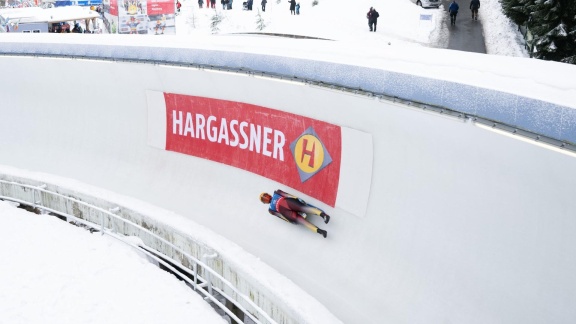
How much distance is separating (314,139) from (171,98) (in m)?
3.23

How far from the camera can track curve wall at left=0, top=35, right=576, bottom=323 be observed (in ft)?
15.1

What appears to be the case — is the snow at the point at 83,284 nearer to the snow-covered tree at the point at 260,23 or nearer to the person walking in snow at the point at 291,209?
the person walking in snow at the point at 291,209

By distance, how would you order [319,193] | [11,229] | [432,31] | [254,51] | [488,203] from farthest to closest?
[432,31] → [11,229] → [254,51] → [319,193] → [488,203]

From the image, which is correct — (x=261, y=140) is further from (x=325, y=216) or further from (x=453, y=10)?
(x=453, y=10)

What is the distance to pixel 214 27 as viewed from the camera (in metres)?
27.5

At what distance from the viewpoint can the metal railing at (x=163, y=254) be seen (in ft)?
22.0

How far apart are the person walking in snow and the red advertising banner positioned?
21cm

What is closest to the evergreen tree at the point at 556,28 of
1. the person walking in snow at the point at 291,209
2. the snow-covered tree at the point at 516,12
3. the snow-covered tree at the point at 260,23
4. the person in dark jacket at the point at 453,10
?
the snow-covered tree at the point at 516,12

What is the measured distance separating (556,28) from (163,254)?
400 inches

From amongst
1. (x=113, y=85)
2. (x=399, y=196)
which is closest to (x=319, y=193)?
(x=399, y=196)

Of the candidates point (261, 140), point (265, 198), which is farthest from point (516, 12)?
point (265, 198)

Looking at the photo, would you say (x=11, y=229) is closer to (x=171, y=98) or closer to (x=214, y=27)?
(x=171, y=98)

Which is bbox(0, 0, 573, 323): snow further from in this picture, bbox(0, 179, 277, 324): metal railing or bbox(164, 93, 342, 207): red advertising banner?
bbox(164, 93, 342, 207): red advertising banner

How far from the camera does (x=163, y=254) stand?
26.1ft
